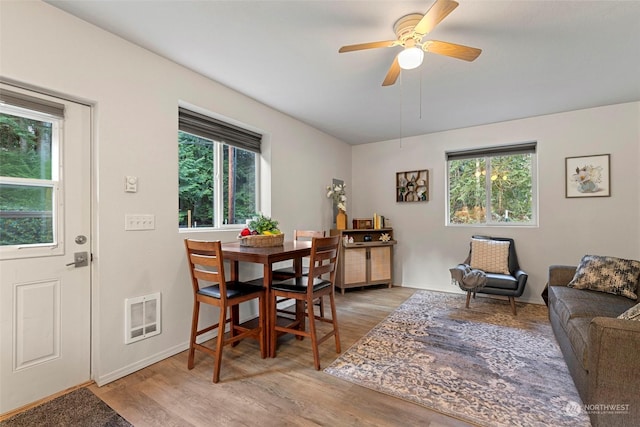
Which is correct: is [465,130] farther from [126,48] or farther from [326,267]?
[126,48]

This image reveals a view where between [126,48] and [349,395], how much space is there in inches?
113

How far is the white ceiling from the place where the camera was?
5.83 feet

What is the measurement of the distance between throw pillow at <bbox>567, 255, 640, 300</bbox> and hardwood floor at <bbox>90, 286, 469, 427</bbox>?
74.7 inches

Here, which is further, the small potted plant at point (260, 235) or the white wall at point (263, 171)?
the small potted plant at point (260, 235)

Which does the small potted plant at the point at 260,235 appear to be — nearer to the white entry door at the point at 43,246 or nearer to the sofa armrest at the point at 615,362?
the white entry door at the point at 43,246

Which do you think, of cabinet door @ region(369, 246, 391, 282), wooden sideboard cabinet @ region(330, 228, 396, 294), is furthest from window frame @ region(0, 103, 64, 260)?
cabinet door @ region(369, 246, 391, 282)

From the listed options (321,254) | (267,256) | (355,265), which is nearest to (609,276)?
(321,254)

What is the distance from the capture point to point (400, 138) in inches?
185

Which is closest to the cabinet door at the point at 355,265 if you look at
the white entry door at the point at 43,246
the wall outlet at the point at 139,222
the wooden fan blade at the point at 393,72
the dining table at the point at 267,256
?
the dining table at the point at 267,256

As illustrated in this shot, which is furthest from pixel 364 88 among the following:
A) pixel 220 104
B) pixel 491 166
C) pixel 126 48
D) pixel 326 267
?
pixel 491 166

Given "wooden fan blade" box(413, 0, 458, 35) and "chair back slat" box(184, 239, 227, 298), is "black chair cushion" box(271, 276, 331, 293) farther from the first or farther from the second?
"wooden fan blade" box(413, 0, 458, 35)

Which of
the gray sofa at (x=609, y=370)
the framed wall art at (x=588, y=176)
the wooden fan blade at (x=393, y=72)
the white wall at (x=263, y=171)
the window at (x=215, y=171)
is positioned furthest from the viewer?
the framed wall art at (x=588, y=176)

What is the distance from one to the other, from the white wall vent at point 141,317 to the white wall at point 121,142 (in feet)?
0.14

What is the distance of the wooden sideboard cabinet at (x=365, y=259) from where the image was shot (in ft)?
14.0
